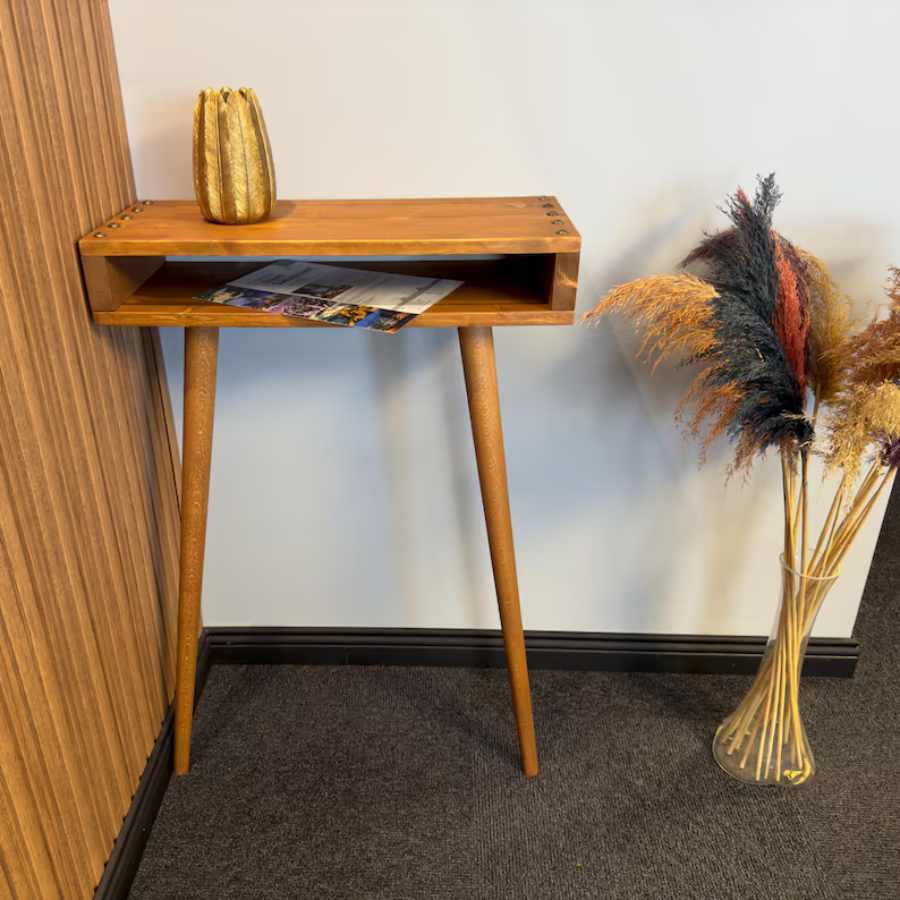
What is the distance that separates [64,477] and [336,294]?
0.46m

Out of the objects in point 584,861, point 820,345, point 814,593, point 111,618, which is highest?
point 820,345

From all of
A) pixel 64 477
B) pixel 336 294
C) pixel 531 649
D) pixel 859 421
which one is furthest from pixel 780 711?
pixel 64 477

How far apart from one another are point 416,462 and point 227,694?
0.65 meters

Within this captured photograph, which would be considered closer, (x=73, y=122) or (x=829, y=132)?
(x=73, y=122)

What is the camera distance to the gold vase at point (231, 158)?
117 centimetres

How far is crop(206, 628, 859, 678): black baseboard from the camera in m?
1.81

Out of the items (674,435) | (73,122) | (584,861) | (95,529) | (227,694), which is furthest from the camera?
(227,694)

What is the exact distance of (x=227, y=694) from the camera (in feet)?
5.78

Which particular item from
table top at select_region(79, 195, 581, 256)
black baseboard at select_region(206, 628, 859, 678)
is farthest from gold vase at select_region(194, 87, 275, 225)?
black baseboard at select_region(206, 628, 859, 678)

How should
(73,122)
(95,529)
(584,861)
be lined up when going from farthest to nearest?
(584,861), (95,529), (73,122)

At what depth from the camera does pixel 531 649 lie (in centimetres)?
182

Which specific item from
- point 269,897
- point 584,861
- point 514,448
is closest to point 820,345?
point 514,448

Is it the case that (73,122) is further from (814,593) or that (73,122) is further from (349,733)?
(814,593)

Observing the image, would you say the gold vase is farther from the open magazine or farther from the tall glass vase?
the tall glass vase
